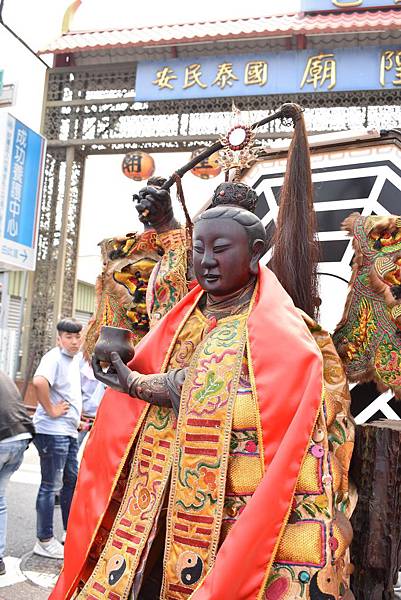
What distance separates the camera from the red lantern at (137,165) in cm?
895

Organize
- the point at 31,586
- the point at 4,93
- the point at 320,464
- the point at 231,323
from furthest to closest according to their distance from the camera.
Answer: the point at 4,93 → the point at 31,586 → the point at 231,323 → the point at 320,464

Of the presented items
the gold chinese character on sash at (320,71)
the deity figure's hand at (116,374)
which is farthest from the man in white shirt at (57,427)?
the gold chinese character on sash at (320,71)

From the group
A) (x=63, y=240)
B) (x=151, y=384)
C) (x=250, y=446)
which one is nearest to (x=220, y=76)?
(x=63, y=240)

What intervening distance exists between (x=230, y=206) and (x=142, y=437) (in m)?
0.79

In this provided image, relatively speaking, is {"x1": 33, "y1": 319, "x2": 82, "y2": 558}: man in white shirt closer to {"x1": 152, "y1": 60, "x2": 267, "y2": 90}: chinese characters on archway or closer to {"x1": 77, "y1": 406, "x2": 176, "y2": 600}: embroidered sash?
{"x1": 77, "y1": 406, "x2": 176, "y2": 600}: embroidered sash

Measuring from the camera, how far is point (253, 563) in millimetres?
1437

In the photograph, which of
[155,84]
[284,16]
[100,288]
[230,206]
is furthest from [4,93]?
[230,206]

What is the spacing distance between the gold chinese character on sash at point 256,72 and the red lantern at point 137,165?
1.99 metres

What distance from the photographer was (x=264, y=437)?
1.58 m

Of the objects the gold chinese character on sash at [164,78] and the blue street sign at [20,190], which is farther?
the gold chinese character on sash at [164,78]

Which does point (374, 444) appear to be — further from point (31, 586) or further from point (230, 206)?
point (31, 586)

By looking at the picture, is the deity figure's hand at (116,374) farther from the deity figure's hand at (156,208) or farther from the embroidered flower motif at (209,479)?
the deity figure's hand at (156,208)

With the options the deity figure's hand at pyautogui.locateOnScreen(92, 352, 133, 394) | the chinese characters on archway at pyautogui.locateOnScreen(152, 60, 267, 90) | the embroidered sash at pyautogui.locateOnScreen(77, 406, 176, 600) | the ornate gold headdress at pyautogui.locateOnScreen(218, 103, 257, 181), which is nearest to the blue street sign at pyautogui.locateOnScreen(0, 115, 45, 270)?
the chinese characters on archway at pyautogui.locateOnScreen(152, 60, 267, 90)

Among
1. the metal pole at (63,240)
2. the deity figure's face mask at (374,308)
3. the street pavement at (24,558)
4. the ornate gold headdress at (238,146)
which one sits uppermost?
the metal pole at (63,240)
